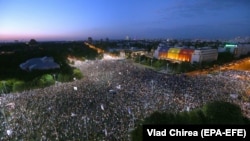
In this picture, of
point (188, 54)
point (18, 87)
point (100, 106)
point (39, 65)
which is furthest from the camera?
point (188, 54)

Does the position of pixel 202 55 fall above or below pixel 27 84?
below

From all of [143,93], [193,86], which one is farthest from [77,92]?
[193,86]

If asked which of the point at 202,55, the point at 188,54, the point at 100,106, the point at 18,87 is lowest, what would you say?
the point at 188,54

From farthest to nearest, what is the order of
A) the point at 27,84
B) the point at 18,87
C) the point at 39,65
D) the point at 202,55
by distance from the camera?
the point at 202,55 < the point at 39,65 < the point at 27,84 < the point at 18,87

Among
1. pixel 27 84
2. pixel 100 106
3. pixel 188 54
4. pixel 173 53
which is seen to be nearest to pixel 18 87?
pixel 27 84

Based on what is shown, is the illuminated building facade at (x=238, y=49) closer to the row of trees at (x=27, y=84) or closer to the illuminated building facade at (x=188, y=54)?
the illuminated building facade at (x=188, y=54)

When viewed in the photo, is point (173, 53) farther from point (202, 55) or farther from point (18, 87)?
point (18, 87)

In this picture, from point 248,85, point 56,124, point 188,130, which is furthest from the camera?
point 248,85

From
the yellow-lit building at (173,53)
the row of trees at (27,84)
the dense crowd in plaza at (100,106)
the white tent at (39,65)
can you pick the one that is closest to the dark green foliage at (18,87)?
the row of trees at (27,84)

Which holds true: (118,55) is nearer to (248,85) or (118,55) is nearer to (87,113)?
(248,85)
